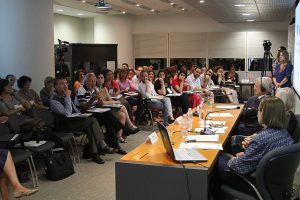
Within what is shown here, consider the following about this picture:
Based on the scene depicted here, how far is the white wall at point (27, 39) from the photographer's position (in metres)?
6.91

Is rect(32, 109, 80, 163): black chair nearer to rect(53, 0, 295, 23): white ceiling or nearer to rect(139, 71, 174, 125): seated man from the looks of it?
rect(139, 71, 174, 125): seated man

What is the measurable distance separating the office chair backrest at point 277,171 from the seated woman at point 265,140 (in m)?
0.23

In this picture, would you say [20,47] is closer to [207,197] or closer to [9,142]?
[9,142]

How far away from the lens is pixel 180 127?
429 centimetres

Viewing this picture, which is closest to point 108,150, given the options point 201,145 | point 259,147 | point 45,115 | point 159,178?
point 45,115

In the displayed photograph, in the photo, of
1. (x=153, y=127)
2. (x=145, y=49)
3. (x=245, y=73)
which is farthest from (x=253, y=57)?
(x=153, y=127)

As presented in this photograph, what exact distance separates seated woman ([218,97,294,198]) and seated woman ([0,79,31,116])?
147 inches

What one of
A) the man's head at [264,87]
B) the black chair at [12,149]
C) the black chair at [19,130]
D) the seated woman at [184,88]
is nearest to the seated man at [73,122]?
the black chair at [19,130]

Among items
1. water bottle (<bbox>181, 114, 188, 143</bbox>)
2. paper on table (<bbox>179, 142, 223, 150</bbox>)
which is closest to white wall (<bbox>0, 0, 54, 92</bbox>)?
water bottle (<bbox>181, 114, 188, 143</bbox>)

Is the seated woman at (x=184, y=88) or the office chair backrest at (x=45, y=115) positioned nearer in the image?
the office chair backrest at (x=45, y=115)

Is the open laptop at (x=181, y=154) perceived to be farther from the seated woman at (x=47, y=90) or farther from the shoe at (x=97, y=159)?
the seated woman at (x=47, y=90)

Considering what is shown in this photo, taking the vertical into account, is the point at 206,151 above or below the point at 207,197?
above

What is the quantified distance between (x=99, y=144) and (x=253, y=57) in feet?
29.1

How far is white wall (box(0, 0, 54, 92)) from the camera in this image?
272 inches
